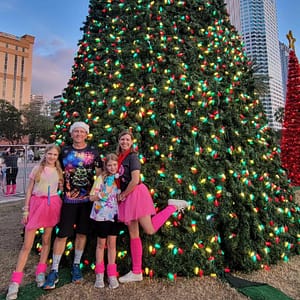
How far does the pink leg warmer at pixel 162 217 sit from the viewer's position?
Result: 2.52m

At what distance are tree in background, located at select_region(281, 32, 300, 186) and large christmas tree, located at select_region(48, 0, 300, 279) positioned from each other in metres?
7.43

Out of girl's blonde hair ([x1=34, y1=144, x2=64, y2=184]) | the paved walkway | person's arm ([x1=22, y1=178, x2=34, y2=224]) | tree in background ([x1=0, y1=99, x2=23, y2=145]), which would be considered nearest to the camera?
person's arm ([x1=22, y1=178, x2=34, y2=224])

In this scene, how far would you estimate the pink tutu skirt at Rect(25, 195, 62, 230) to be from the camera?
249cm

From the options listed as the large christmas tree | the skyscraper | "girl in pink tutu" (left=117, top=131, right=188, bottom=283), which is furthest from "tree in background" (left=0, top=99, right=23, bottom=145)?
"girl in pink tutu" (left=117, top=131, right=188, bottom=283)

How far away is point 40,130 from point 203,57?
4473 cm

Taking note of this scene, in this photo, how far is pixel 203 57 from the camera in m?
3.39

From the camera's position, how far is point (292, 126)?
33.2ft

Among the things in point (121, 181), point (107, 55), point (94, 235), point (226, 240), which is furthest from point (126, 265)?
point (107, 55)

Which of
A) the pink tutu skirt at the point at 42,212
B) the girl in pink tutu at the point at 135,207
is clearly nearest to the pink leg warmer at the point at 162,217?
the girl in pink tutu at the point at 135,207

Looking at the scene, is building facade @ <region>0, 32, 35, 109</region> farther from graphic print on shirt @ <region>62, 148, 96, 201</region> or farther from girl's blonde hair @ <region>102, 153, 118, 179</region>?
girl's blonde hair @ <region>102, 153, 118, 179</region>

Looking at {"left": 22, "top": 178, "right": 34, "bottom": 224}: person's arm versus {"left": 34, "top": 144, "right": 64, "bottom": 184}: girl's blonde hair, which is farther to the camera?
{"left": 34, "top": 144, "right": 64, "bottom": 184}: girl's blonde hair

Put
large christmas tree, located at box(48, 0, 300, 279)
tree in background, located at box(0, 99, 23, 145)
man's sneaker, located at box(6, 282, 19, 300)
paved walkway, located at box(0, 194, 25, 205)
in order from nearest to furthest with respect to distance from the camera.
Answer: man's sneaker, located at box(6, 282, 19, 300)
large christmas tree, located at box(48, 0, 300, 279)
paved walkway, located at box(0, 194, 25, 205)
tree in background, located at box(0, 99, 23, 145)

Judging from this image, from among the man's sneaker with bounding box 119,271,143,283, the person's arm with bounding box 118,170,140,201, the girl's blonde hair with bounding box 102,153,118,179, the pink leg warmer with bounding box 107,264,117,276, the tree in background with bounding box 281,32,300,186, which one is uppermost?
the tree in background with bounding box 281,32,300,186

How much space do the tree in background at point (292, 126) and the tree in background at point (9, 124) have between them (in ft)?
140
